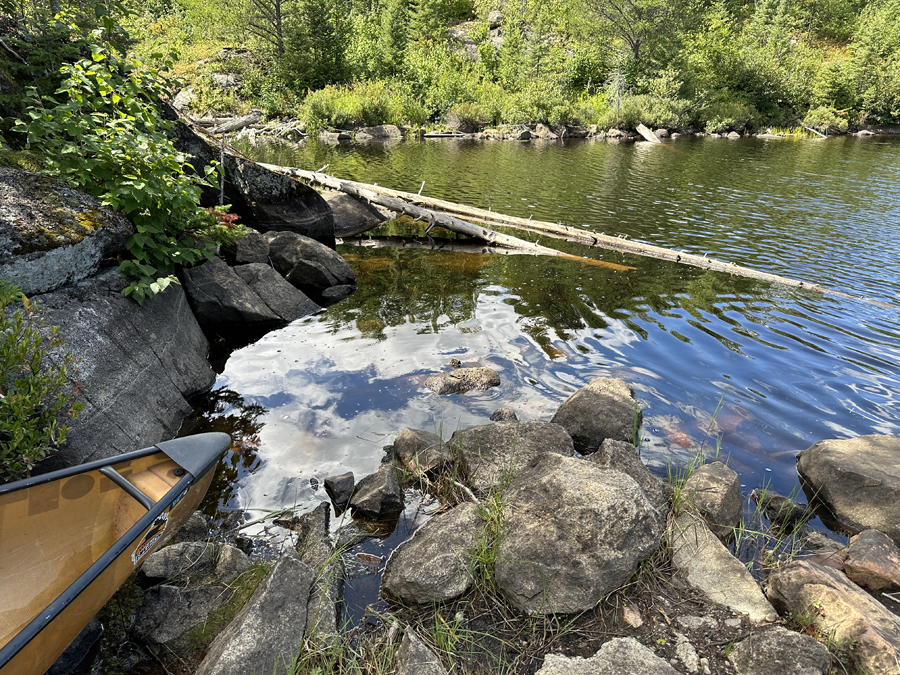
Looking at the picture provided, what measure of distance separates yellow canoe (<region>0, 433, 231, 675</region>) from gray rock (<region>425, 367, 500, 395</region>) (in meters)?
3.39

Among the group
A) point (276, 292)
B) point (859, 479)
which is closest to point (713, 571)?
point (859, 479)

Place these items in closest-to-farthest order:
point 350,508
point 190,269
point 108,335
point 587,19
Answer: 1. point 350,508
2. point 108,335
3. point 190,269
4. point 587,19

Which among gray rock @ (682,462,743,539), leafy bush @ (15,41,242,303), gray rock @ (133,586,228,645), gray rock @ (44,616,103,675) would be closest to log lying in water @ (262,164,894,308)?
leafy bush @ (15,41,242,303)

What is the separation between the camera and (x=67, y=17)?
256 inches

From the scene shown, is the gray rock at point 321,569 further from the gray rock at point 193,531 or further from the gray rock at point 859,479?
the gray rock at point 859,479

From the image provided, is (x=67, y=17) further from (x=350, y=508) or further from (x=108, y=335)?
(x=350, y=508)

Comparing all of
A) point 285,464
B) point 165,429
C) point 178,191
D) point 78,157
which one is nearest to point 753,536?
point 285,464

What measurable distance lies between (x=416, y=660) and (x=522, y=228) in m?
13.4

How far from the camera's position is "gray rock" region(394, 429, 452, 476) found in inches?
213

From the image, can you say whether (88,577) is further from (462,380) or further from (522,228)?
(522,228)

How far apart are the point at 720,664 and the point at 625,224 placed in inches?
582

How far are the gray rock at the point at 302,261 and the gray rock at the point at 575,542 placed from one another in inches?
316

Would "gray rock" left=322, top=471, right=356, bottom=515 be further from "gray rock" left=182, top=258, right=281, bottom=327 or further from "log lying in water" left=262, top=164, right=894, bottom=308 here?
"log lying in water" left=262, top=164, right=894, bottom=308

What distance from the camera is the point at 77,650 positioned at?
3471 millimetres
